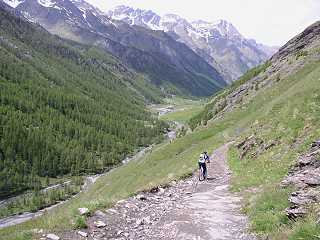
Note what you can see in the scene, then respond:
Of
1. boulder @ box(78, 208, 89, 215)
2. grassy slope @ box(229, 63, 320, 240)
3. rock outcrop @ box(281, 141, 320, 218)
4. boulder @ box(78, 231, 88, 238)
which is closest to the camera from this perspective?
grassy slope @ box(229, 63, 320, 240)

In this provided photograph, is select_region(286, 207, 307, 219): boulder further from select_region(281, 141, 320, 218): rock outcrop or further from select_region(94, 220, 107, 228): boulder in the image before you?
select_region(94, 220, 107, 228): boulder

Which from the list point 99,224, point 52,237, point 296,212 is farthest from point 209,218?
point 52,237

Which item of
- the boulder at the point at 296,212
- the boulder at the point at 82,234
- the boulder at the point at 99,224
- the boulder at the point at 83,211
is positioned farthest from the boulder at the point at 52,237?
the boulder at the point at 296,212

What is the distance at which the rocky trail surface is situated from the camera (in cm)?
1958

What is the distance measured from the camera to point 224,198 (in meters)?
29.1

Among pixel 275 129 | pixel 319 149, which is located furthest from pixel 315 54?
pixel 319 149

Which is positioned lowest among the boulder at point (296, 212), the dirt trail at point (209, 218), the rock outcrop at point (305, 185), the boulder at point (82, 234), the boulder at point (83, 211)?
the dirt trail at point (209, 218)

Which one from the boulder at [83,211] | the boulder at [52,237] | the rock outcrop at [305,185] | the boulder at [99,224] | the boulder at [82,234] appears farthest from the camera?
the boulder at [83,211]

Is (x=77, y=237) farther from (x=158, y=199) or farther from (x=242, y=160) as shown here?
(x=242, y=160)

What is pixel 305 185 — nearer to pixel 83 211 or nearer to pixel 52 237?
pixel 83 211

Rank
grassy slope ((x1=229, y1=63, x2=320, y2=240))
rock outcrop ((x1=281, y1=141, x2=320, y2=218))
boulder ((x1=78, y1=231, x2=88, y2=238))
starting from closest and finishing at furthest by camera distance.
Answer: grassy slope ((x1=229, y1=63, x2=320, y2=240)) < rock outcrop ((x1=281, y1=141, x2=320, y2=218)) < boulder ((x1=78, y1=231, x2=88, y2=238))

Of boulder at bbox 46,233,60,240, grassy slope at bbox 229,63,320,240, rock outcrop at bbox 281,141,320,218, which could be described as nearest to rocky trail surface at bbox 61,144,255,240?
boulder at bbox 46,233,60,240

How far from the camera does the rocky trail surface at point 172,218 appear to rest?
19578mm

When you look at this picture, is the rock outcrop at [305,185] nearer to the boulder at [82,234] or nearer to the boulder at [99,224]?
the boulder at [99,224]
